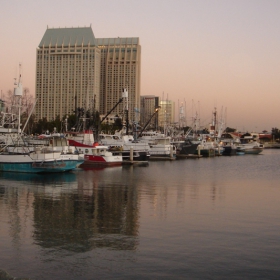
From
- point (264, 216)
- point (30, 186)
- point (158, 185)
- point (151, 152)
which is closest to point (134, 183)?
point (158, 185)

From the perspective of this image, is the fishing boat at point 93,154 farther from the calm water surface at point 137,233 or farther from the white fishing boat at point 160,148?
the calm water surface at point 137,233

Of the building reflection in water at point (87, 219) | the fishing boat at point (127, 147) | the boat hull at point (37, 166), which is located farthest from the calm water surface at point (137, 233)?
the fishing boat at point (127, 147)

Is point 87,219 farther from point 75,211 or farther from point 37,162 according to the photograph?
point 37,162

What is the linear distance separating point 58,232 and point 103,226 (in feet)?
7.48

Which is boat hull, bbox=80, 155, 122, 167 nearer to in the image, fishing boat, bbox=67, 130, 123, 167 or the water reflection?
fishing boat, bbox=67, 130, 123, 167

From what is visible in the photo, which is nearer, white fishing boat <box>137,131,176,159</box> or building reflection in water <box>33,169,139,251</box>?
building reflection in water <box>33,169,139,251</box>

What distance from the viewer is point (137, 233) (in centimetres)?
2125

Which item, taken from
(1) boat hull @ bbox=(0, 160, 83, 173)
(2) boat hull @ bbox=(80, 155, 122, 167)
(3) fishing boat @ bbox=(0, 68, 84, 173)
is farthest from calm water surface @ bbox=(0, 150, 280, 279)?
(2) boat hull @ bbox=(80, 155, 122, 167)

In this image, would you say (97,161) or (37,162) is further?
(97,161)

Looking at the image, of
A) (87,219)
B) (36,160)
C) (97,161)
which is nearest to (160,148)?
(97,161)

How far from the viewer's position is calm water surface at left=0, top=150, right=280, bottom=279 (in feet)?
53.5

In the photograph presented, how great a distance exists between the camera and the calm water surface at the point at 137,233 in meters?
16.3

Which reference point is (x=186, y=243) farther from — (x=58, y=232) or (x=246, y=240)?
(x=58, y=232)

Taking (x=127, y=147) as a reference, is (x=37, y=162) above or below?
below
